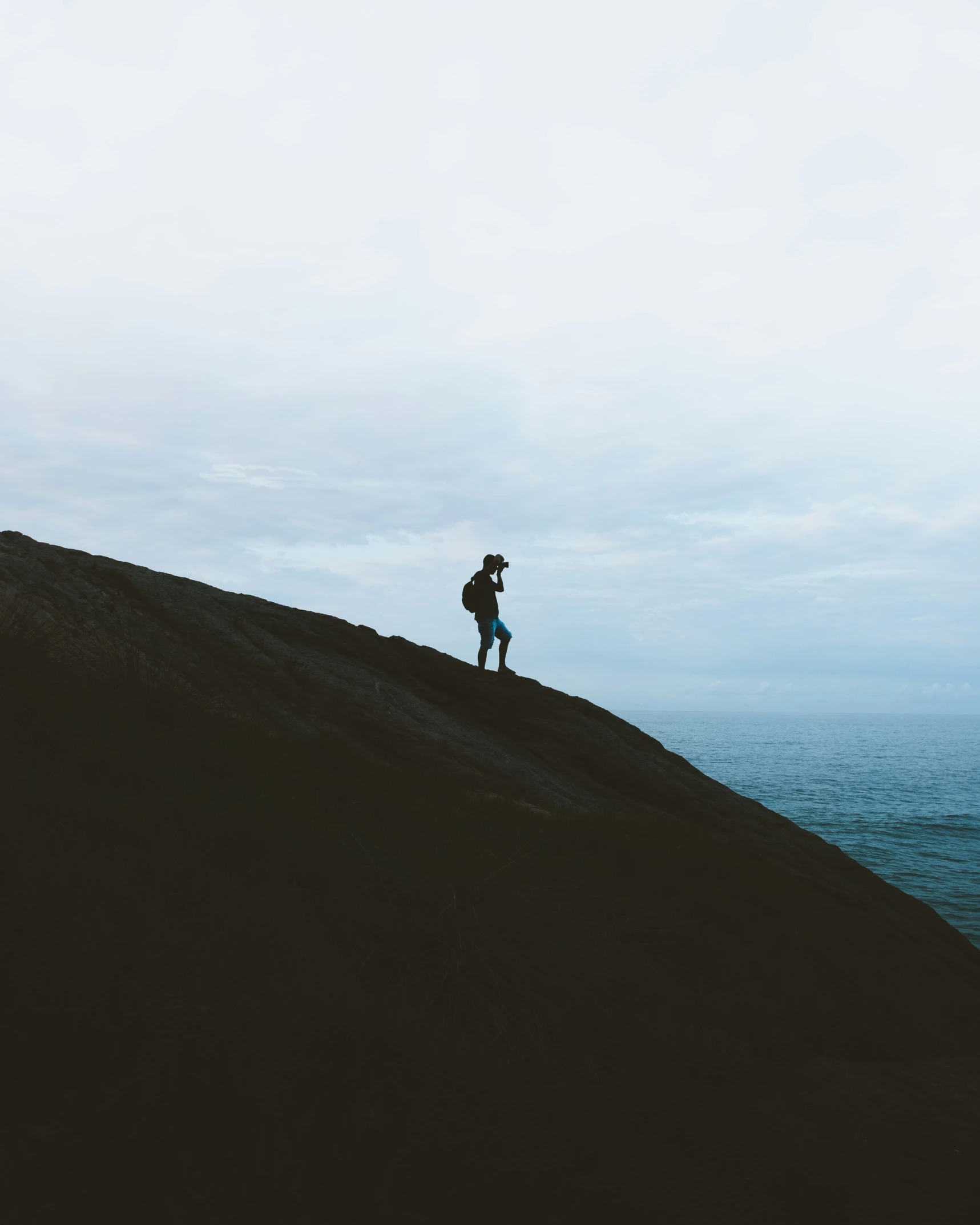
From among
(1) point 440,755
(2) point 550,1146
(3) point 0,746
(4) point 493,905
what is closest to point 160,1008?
(2) point 550,1146

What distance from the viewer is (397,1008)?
4.19 meters

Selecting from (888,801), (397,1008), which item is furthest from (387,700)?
(888,801)

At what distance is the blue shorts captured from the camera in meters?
17.9

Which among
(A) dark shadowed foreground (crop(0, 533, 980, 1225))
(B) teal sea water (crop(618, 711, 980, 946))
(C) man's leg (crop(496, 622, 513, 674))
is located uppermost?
(C) man's leg (crop(496, 622, 513, 674))

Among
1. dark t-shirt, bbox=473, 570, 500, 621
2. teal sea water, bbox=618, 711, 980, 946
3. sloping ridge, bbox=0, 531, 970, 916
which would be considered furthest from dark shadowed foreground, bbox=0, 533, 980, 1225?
teal sea water, bbox=618, 711, 980, 946

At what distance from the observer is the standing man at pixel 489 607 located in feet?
57.9

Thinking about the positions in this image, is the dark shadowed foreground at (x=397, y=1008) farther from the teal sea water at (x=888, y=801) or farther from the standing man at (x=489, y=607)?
the teal sea water at (x=888, y=801)

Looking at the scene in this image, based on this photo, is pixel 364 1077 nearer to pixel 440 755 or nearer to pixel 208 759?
pixel 208 759

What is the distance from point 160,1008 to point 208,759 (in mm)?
3414

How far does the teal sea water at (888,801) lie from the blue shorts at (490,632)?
14110 millimetres

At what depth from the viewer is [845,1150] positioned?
4293 millimetres

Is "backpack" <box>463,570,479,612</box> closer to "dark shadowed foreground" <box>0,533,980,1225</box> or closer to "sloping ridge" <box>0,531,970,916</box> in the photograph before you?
"sloping ridge" <box>0,531,970,916</box>

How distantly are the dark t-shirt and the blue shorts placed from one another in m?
0.23

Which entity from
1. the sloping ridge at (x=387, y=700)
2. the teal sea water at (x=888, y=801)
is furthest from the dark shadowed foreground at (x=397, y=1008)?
the teal sea water at (x=888, y=801)
